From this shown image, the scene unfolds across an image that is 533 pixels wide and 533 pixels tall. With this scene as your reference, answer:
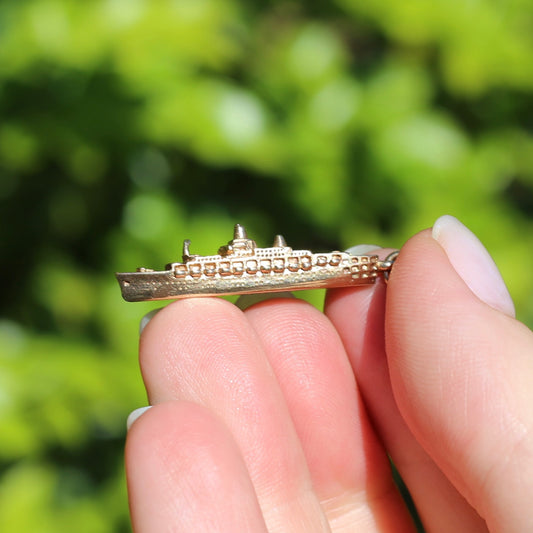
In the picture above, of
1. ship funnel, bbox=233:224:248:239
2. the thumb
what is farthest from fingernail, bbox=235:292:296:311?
the thumb

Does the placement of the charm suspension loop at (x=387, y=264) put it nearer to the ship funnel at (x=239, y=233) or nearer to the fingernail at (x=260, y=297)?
the fingernail at (x=260, y=297)

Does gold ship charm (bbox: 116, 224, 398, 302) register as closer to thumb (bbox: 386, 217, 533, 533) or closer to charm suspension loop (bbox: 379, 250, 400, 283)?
charm suspension loop (bbox: 379, 250, 400, 283)

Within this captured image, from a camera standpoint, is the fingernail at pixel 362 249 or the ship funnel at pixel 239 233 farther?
the fingernail at pixel 362 249

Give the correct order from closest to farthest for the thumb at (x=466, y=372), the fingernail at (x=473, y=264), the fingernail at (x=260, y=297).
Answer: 1. the thumb at (x=466, y=372)
2. the fingernail at (x=473, y=264)
3. the fingernail at (x=260, y=297)

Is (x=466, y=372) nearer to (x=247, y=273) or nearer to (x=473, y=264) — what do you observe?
(x=473, y=264)

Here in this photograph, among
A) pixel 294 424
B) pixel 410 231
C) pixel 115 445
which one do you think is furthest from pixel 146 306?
pixel 410 231

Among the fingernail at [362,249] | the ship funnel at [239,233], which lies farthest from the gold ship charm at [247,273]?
the fingernail at [362,249]

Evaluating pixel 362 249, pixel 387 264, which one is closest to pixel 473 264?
pixel 387 264
